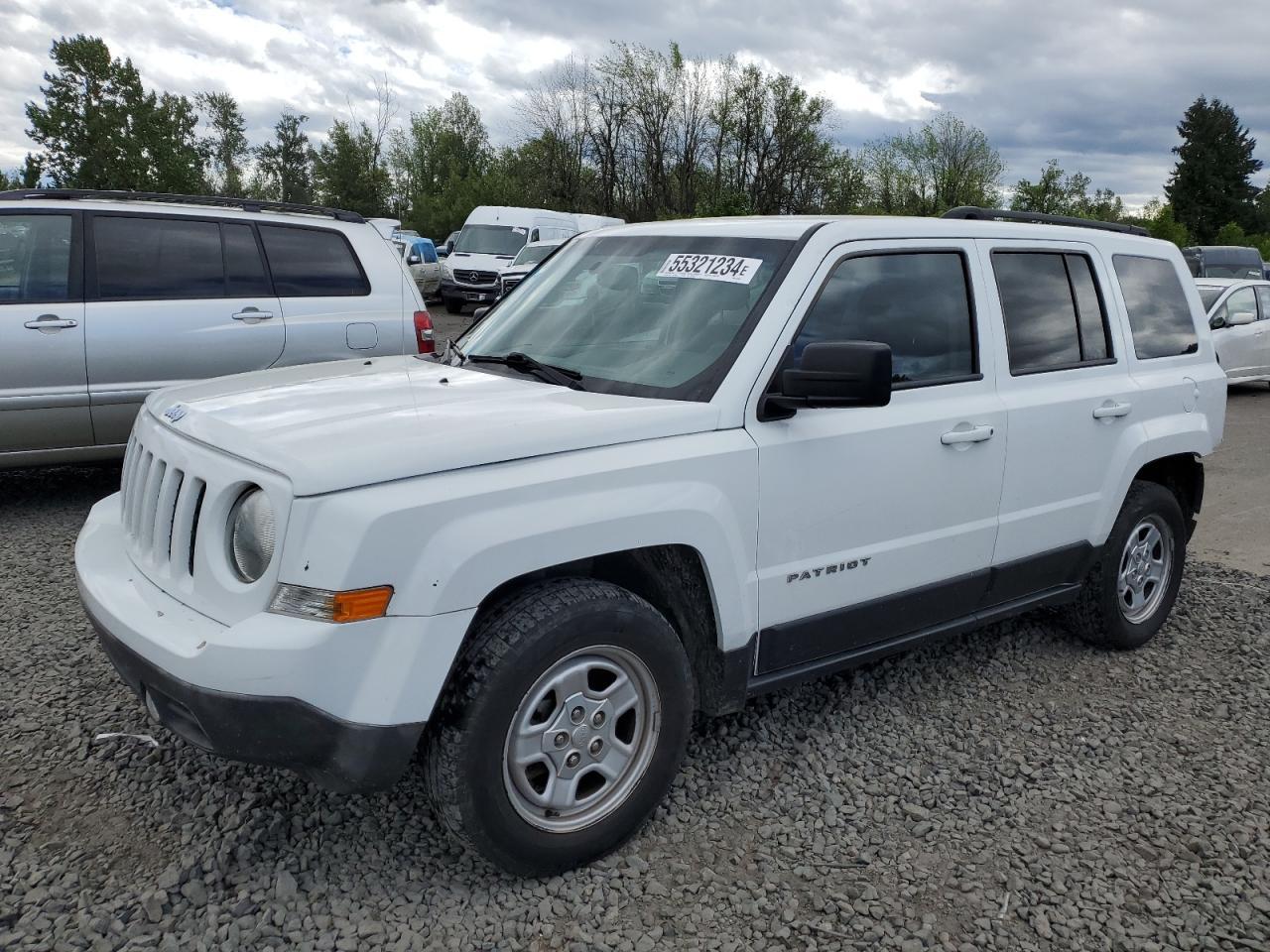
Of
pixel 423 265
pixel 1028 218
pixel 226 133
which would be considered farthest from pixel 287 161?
pixel 1028 218

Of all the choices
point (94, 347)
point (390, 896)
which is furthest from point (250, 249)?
point (390, 896)

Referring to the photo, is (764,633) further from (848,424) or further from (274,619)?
(274,619)

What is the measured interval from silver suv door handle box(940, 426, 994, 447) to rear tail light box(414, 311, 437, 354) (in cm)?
445

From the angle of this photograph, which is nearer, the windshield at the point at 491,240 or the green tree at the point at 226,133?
the windshield at the point at 491,240

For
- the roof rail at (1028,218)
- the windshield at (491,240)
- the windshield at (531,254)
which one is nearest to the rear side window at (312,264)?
the roof rail at (1028,218)

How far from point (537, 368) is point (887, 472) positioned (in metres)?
1.21

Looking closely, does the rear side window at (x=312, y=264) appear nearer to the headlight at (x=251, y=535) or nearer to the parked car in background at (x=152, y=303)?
the parked car in background at (x=152, y=303)

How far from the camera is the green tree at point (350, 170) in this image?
5928 centimetres

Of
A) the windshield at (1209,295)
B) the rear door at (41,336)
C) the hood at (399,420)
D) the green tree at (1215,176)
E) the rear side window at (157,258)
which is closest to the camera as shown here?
the hood at (399,420)

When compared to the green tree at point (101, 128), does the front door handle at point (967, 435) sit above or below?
below

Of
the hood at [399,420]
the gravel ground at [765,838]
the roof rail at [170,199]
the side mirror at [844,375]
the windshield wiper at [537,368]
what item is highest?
the roof rail at [170,199]

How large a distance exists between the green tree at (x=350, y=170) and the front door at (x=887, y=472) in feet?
194

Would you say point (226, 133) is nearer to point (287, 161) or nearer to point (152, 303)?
point (287, 161)

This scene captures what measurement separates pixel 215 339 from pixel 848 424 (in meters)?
4.75
